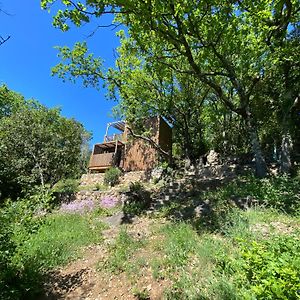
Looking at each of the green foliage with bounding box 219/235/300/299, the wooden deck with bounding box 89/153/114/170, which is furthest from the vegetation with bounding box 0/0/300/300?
the wooden deck with bounding box 89/153/114/170

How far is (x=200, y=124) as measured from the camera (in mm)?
17453

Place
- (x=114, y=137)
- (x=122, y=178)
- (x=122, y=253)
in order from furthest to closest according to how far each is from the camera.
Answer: (x=114, y=137)
(x=122, y=178)
(x=122, y=253)

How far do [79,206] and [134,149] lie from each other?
814cm

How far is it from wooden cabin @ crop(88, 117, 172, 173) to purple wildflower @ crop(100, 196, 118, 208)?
5869 millimetres

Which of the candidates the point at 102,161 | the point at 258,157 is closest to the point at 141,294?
the point at 258,157

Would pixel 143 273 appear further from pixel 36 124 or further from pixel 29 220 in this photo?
pixel 36 124

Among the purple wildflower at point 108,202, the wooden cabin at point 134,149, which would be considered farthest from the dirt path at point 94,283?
the wooden cabin at point 134,149

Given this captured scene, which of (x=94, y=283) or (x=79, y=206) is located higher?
(x=79, y=206)

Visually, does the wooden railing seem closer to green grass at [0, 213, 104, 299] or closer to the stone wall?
the stone wall

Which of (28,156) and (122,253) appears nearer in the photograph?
(122,253)

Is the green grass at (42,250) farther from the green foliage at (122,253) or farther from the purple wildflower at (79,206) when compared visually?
the purple wildflower at (79,206)

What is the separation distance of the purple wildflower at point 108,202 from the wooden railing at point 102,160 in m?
8.42

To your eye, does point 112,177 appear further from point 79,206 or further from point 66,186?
point 79,206

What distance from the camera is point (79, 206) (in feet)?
37.6
